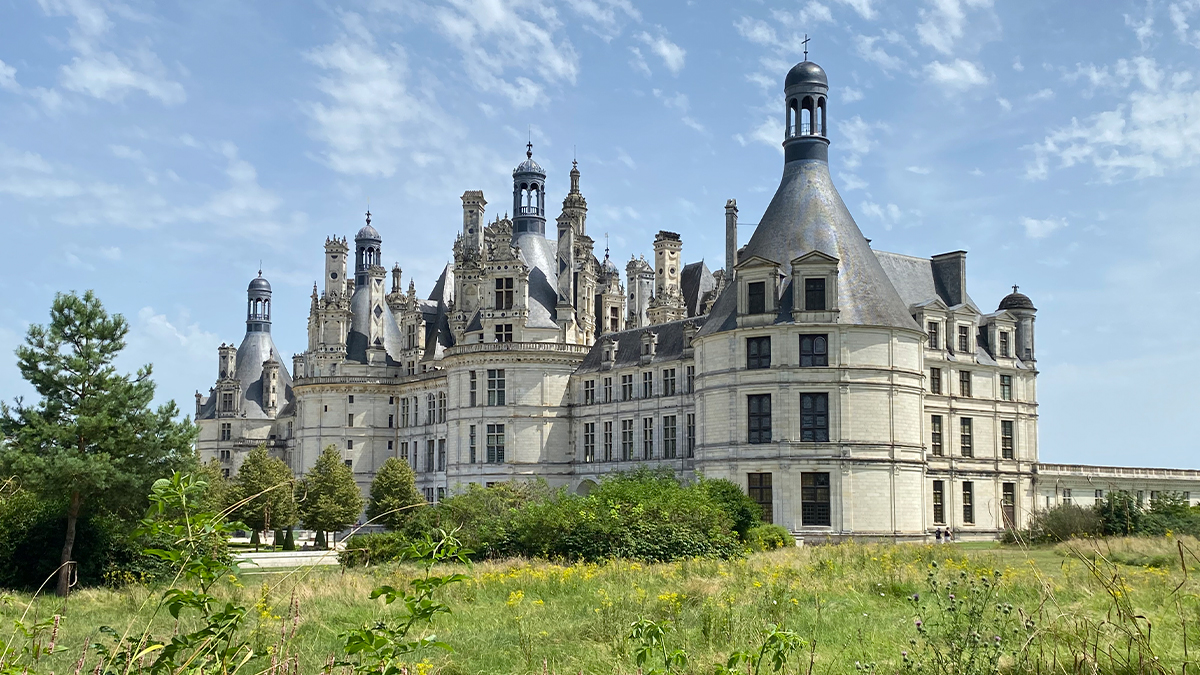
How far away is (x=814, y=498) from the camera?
45062 millimetres

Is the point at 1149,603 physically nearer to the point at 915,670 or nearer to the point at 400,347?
the point at 915,670

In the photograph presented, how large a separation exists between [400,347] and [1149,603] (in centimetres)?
7136

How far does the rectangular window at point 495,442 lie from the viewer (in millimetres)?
64250

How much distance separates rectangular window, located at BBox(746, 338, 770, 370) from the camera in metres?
46.0

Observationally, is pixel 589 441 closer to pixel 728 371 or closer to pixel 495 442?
pixel 495 442

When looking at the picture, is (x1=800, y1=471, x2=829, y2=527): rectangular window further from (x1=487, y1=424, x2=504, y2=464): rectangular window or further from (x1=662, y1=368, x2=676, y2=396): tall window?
(x1=487, y1=424, x2=504, y2=464): rectangular window

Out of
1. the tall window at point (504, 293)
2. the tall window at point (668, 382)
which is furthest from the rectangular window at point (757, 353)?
the tall window at point (504, 293)

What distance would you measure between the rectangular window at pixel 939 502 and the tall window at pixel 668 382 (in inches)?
553

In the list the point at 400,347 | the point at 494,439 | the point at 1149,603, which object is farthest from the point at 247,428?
the point at 1149,603

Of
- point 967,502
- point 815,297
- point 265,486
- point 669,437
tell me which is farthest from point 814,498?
point 265,486

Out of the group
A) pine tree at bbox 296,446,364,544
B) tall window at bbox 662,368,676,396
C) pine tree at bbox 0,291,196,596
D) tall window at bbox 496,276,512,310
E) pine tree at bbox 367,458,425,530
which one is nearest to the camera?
pine tree at bbox 0,291,196,596

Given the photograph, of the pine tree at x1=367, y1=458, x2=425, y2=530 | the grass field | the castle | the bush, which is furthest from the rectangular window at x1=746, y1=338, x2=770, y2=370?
the pine tree at x1=367, y1=458, x2=425, y2=530

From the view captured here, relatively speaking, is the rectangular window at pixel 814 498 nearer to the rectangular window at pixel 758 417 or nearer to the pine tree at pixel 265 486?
the rectangular window at pixel 758 417

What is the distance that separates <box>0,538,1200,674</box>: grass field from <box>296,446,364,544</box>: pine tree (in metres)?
32.5
